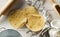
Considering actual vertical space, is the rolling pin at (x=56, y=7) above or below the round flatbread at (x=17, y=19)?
above

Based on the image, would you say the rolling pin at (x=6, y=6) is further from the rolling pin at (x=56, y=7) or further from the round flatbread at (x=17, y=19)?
the rolling pin at (x=56, y=7)

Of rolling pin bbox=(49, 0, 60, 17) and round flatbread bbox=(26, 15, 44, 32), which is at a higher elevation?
rolling pin bbox=(49, 0, 60, 17)

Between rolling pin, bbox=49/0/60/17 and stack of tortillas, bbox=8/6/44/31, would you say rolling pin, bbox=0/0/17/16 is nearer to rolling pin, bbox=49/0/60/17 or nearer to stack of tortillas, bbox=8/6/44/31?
stack of tortillas, bbox=8/6/44/31

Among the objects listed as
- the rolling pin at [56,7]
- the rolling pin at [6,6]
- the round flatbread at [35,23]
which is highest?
the rolling pin at [6,6]

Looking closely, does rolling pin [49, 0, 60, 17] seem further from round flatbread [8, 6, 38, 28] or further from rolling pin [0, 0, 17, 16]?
rolling pin [0, 0, 17, 16]

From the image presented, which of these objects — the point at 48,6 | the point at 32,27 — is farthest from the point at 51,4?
the point at 32,27

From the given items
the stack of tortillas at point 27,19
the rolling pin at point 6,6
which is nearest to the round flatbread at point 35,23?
the stack of tortillas at point 27,19

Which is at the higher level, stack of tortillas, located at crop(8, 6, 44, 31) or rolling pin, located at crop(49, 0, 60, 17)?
rolling pin, located at crop(49, 0, 60, 17)

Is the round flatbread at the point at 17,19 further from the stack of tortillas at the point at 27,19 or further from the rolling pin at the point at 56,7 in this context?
the rolling pin at the point at 56,7

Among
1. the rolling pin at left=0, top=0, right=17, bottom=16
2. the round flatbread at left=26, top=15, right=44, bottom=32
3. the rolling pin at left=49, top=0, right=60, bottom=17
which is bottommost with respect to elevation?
the round flatbread at left=26, top=15, right=44, bottom=32

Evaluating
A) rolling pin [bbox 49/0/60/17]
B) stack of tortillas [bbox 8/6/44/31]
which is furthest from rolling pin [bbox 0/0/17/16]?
rolling pin [bbox 49/0/60/17]
